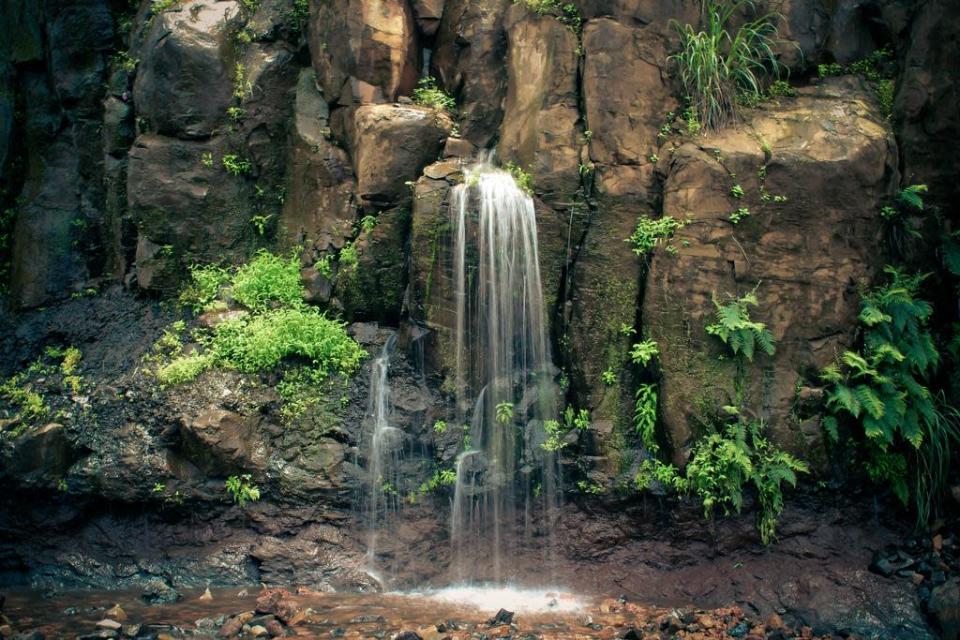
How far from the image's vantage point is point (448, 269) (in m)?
10.1

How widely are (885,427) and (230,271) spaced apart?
9.35 meters

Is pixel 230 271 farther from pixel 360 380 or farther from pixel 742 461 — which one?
pixel 742 461

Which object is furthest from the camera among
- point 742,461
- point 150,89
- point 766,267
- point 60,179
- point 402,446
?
point 60,179

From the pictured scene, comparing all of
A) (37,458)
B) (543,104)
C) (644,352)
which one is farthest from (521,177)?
(37,458)


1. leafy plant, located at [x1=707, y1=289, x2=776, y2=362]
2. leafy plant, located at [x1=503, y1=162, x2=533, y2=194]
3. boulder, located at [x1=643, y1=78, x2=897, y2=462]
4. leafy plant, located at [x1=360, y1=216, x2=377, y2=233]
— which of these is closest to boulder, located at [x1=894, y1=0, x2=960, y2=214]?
boulder, located at [x1=643, y1=78, x2=897, y2=462]

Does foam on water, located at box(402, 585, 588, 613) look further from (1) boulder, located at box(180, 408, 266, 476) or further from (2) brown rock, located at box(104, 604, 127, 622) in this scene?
(2) brown rock, located at box(104, 604, 127, 622)

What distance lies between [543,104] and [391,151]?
88.6 inches

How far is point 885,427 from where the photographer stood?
8758 mm

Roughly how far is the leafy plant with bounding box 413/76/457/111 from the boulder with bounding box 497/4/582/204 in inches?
40.1

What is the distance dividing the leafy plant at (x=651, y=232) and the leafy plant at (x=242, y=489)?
5.71 meters

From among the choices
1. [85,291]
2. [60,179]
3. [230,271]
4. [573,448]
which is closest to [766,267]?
[573,448]

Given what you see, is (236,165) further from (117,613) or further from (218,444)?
(117,613)

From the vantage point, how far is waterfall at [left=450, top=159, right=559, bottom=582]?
31.3 feet

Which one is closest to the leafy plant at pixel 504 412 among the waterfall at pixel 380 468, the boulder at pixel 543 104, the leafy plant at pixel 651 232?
the waterfall at pixel 380 468
